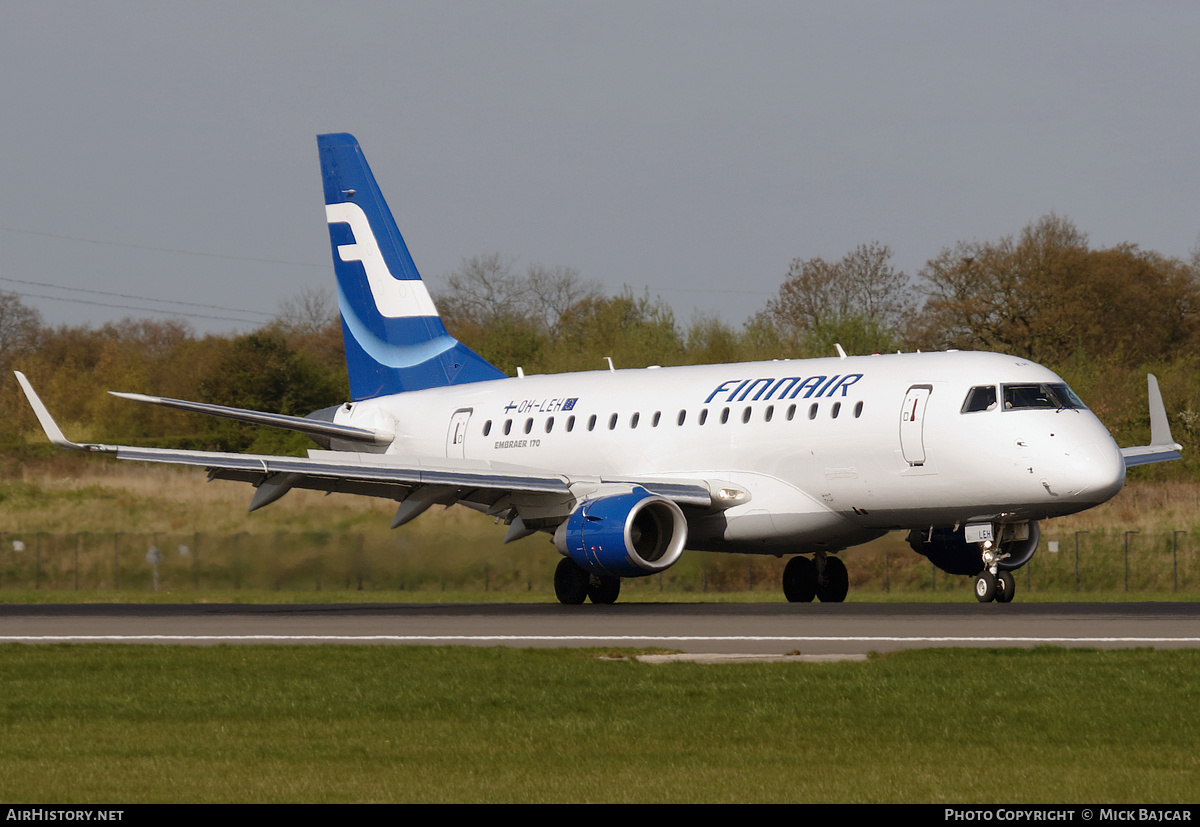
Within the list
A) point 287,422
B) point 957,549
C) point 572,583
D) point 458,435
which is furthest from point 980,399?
point 287,422

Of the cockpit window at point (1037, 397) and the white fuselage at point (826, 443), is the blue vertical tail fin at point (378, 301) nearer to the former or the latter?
the white fuselage at point (826, 443)

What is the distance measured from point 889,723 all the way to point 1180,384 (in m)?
59.4

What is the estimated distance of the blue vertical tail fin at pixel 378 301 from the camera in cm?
4016

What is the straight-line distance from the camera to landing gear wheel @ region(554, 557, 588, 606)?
1321 inches

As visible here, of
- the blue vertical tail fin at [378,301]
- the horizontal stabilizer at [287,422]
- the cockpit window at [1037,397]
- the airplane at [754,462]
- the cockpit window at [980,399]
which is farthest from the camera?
the blue vertical tail fin at [378,301]

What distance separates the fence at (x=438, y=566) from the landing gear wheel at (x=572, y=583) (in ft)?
14.4

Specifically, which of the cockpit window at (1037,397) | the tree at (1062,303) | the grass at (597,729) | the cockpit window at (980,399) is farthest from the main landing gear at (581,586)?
the tree at (1062,303)

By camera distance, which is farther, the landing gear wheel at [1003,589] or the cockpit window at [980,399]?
the landing gear wheel at [1003,589]

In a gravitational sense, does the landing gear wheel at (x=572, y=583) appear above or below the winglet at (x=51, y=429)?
below

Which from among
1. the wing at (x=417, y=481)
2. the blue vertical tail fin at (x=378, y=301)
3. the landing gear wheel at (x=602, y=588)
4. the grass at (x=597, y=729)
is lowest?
the grass at (x=597, y=729)

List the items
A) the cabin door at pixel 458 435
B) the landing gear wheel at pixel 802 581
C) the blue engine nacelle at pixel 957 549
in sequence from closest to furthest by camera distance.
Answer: the blue engine nacelle at pixel 957 549
the landing gear wheel at pixel 802 581
the cabin door at pixel 458 435

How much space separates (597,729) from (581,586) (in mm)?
19541

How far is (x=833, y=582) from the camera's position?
34.2m

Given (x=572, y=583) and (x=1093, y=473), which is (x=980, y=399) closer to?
(x=1093, y=473)
